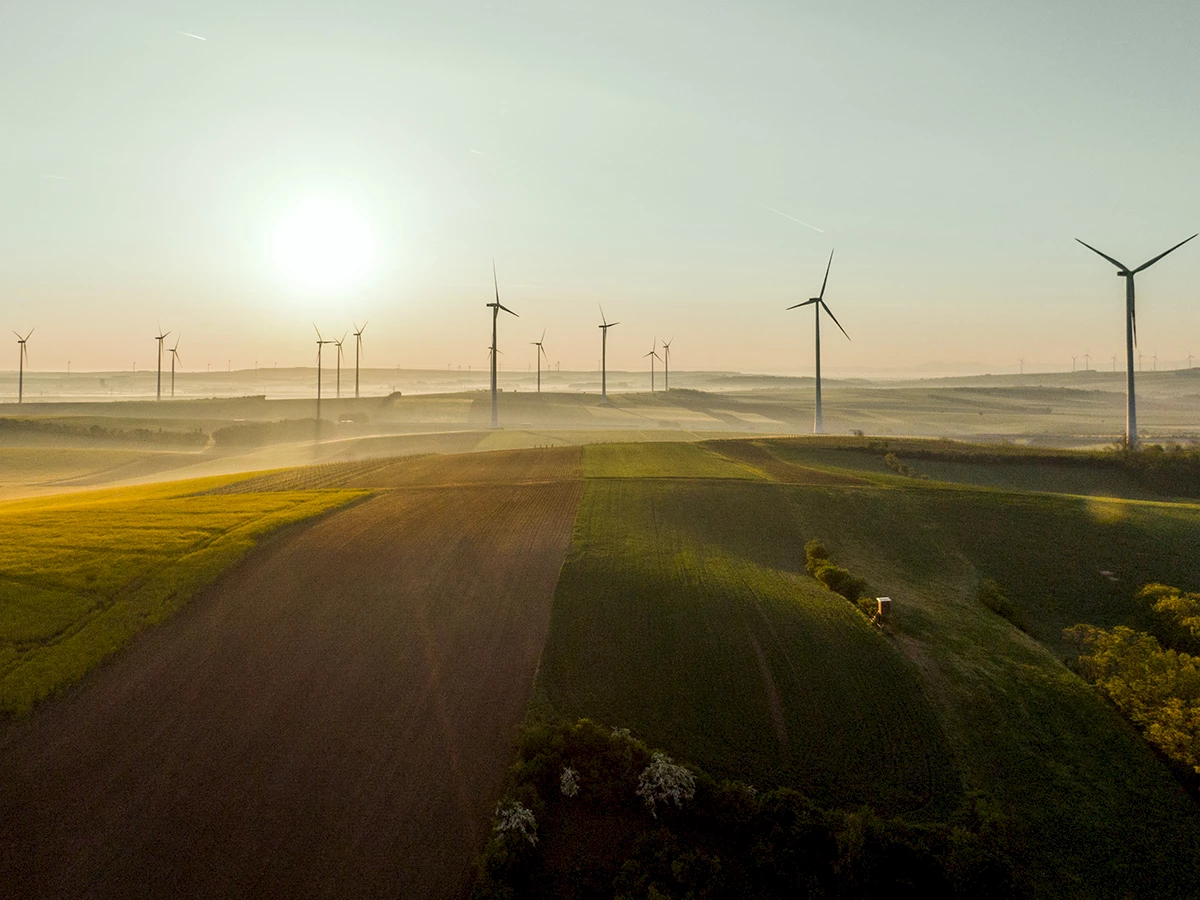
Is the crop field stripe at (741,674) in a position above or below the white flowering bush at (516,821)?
above

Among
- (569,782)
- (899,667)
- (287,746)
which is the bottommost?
(569,782)

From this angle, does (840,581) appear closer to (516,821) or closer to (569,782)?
(569,782)

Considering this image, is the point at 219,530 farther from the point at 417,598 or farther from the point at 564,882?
the point at 564,882

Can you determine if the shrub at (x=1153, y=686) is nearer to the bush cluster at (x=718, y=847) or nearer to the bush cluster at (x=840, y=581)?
the bush cluster at (x=718, y=847)

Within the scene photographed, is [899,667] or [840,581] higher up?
[840,581]

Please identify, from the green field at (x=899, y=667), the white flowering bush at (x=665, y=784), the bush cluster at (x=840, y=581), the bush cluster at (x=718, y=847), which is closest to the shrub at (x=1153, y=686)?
the green field at (x=899, y=667)

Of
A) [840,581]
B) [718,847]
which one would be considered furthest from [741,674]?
[840,581]

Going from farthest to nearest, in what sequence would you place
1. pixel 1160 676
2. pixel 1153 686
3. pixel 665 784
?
1. pixel 1160 676
2. pixel 1153 686
3. pixel 665 784
